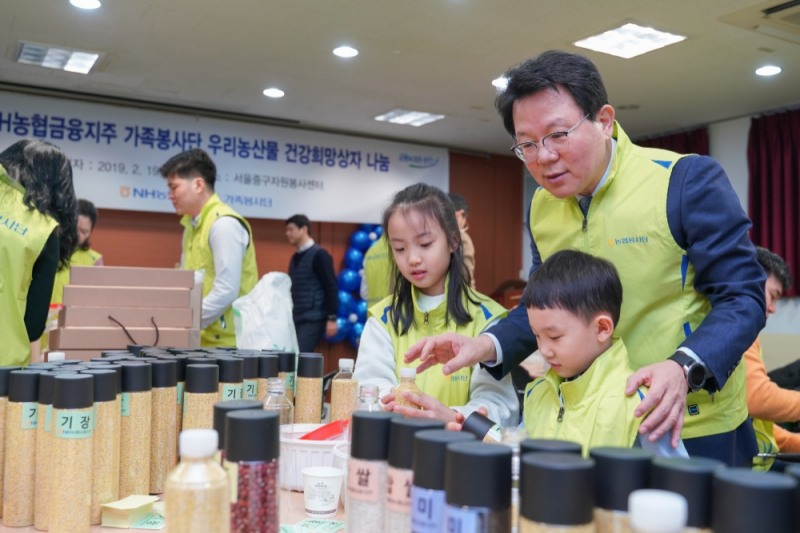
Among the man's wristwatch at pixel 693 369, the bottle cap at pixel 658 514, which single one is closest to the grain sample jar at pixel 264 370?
the man's wristwatch at pixel 693 369

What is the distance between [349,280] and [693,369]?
6.08 metres

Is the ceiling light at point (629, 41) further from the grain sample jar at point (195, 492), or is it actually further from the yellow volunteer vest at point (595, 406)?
the grain sample jar at point (195, 492)

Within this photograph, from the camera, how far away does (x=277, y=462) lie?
0.80 meters

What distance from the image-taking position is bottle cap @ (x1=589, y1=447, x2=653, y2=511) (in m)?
0.66

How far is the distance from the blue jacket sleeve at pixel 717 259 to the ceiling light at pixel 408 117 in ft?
16.8

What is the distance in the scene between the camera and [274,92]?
573cm

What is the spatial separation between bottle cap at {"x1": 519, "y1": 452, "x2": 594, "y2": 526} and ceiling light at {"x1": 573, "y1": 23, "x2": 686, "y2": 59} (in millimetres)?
4061

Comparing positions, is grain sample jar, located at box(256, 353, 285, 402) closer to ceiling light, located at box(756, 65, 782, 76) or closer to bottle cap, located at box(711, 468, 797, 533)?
bottle cap, located at box(711, 468, 797, 533)

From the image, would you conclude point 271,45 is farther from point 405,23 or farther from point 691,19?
point 691,19

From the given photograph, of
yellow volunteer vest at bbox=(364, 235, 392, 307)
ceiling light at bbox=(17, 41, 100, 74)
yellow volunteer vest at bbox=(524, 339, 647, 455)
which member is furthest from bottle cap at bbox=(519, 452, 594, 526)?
ceiling light at bbox=(17, 41, 100, 74)

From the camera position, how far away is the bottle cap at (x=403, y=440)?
2.52 feet

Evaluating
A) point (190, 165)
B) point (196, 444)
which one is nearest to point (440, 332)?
point (196, 444)

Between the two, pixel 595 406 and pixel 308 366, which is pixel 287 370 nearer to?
pixel 308 366

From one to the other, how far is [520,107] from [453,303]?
21.1 inches
